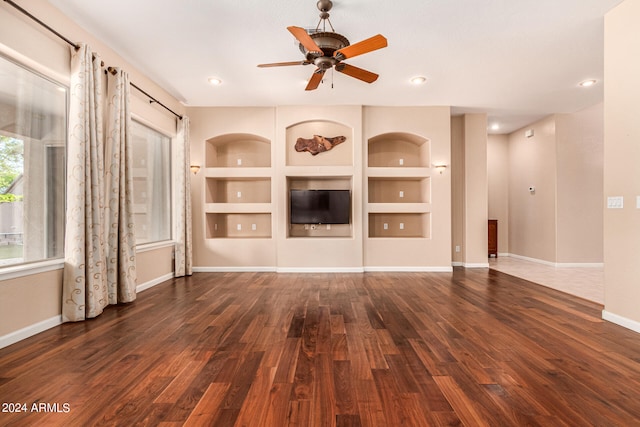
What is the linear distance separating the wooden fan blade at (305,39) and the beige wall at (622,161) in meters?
2.89

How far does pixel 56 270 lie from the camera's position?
2.96 meters

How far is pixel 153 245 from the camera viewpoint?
4738 millimetres

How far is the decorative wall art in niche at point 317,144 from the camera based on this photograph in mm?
5723

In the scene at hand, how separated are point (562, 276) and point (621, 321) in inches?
107

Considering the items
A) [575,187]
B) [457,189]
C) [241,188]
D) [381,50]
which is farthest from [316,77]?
[575,187]

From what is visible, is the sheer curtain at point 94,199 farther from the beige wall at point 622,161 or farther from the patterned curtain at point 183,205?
the beige wall at point 622,161

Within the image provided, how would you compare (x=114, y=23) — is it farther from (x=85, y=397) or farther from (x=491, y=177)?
(x=491, y=177)

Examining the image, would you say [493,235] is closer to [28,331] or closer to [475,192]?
[475,192]

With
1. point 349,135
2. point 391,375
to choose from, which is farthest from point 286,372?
point 349,135

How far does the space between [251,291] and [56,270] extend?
7.09ft

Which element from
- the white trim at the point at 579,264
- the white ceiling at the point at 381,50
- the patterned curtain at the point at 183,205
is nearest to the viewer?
the white ceiling at the point at 381,50

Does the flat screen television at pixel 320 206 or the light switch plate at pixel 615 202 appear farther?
the flat screen television at pixel 320 206

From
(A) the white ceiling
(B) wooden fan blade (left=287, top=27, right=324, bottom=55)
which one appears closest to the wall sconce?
(A) the white ceiling

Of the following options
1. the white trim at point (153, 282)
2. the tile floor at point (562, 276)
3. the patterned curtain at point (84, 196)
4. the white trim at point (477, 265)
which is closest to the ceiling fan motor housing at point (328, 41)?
the patterned curtain at point (84, 196)
